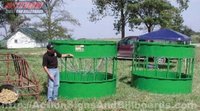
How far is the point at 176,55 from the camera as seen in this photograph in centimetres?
1205

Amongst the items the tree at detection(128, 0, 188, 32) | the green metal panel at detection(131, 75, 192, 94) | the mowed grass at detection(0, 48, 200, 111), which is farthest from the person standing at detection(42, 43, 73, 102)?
the tree at detection(128, 0, 188, 32)

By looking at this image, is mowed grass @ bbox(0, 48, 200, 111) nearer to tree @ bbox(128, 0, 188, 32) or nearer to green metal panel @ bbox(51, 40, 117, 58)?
green metal panel @ bbox(51, 40, 117, 58)

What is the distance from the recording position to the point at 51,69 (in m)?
9.89

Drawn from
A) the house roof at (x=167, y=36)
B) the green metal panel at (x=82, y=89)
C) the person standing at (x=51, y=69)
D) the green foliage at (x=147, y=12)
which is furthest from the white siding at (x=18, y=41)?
the person standing at (x=51, y=69)

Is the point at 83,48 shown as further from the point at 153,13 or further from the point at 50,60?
the point at 153,13

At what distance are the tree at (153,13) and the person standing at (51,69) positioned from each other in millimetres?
36559

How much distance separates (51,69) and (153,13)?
38204 mm

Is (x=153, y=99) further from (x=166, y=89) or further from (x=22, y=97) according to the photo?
(x=22, y=97)

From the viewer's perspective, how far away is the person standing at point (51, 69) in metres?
9.80

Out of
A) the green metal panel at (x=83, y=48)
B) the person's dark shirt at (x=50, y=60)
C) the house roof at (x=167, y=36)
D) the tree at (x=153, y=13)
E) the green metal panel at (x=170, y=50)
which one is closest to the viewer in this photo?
the person's dark shirt at (x=50, y=60)

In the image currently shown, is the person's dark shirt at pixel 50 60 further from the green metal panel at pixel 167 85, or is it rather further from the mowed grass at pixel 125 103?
the green metal panel at pixel 167 85

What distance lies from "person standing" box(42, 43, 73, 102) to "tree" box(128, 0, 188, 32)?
120 feet

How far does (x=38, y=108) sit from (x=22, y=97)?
1.48m

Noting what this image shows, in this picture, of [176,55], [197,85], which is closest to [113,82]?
[176,55]
